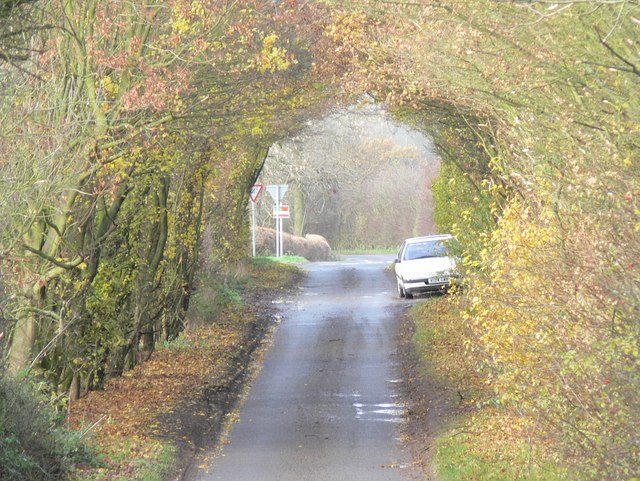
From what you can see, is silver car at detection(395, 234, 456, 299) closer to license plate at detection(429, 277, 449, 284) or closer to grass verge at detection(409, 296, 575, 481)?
license plate at detection(429, 277, 449, 284)

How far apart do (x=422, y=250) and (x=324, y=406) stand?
15164 millimetres

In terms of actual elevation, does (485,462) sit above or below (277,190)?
below

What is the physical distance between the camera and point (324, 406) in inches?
677

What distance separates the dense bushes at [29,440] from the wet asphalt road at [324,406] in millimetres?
2159

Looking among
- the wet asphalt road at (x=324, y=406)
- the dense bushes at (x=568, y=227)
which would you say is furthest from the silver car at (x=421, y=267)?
the dense bushes at (x=568, y=227)

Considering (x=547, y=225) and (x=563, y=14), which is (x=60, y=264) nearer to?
(x=547, y=225)

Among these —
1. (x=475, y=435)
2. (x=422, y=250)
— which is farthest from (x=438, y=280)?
(x=475, y=435)

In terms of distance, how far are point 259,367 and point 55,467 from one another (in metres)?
10.9

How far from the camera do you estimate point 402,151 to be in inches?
2505

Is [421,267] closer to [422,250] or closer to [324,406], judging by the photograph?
[422,250]

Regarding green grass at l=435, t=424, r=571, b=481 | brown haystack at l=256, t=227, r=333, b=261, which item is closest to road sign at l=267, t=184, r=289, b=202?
brown haystack at l=256, t=227, r=333, b=261

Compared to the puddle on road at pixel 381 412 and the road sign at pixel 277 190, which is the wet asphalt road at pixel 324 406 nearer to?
the puddle on road at pixel 381 412

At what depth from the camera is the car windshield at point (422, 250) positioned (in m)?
31.1

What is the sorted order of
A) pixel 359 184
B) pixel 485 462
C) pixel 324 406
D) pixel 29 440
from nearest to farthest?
pixel 29 440, pixel 485 462, pixel 324 406, pixel 359 184
